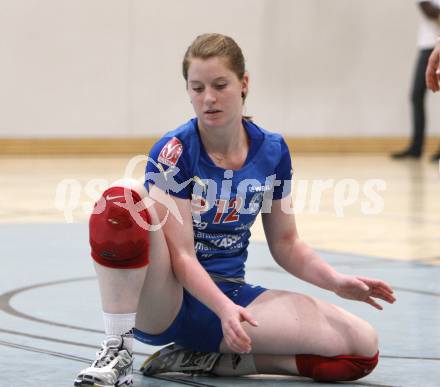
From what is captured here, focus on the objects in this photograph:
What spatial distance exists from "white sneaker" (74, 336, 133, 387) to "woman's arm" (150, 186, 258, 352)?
0.20 meters

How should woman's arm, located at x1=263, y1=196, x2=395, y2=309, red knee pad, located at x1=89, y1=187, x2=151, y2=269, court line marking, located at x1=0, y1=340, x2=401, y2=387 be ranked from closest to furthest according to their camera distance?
red knee pad, located at x1=89, y1=187, x2=151, y2=269 < court line marking, located at x1=0, y1=340, x2=401, y2=387 < woman's arm, located at x1=263, y1=196, x2=395, y2=309

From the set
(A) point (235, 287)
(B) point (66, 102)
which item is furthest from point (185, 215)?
(B) point (66, 102)

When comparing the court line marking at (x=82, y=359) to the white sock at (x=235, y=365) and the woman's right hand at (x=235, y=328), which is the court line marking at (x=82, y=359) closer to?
the white sock at (x=235, y=365)

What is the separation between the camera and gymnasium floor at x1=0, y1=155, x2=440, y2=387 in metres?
2.50

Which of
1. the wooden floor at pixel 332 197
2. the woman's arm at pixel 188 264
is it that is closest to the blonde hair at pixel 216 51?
the woman's arm at pixel 188 264

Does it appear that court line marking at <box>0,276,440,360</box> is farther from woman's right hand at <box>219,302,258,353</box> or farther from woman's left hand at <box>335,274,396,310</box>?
woman's right hand at <box>219,302,258,353</box>

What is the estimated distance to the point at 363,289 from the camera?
94.2 inches

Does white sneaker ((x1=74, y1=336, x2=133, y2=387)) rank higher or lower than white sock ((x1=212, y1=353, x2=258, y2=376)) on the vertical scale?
higher

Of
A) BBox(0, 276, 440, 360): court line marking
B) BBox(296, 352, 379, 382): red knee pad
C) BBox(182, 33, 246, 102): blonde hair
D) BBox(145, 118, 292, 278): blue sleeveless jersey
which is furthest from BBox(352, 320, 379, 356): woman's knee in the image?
BBox(182, 33, 246, 102): blonde hair

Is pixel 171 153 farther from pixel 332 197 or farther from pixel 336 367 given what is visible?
pixel 332 197

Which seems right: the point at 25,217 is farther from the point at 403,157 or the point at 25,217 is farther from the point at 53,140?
the point at 403,157

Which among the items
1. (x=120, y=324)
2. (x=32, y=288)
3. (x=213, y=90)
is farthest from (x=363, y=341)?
(x=32, y=288)

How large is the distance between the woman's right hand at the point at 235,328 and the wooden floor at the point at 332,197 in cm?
218

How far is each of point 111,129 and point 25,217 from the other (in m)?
4.31
